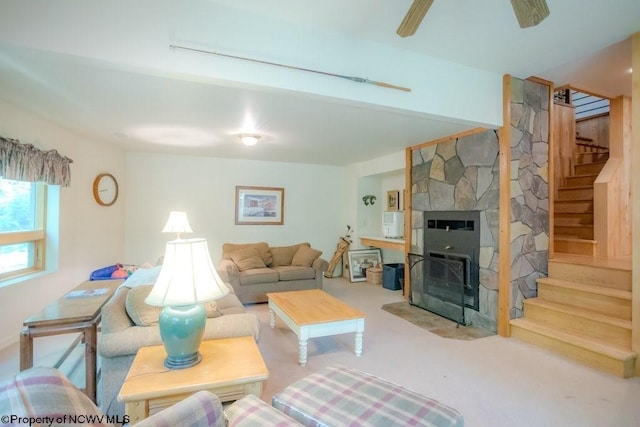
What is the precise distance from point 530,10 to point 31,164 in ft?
13.9

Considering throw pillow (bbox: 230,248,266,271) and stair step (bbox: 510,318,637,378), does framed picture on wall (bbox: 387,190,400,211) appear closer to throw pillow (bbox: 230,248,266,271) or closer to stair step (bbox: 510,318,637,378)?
throw pillow (bbox: 230,248,266,271)

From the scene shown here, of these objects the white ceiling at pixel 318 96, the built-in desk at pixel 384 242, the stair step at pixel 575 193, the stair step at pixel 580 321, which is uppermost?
the white ceiling at pixel 318 96

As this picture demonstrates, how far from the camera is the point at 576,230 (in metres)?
4.46

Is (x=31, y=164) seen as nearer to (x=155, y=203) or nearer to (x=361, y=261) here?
(x=155, y=203)

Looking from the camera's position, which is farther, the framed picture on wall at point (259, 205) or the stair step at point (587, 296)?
the framed picture on wall at point (259, 205)

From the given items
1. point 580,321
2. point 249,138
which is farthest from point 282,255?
point 580,321

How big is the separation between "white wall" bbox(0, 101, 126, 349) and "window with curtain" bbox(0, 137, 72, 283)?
171 mm

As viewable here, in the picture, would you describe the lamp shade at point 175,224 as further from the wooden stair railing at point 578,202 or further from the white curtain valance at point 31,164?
the wooden stair railing at point 578,202

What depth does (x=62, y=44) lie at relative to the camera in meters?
1.78

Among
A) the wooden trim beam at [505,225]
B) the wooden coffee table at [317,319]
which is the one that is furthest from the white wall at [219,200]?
the wooden trim beam at [505,225]

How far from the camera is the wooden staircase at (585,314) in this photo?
104 inches

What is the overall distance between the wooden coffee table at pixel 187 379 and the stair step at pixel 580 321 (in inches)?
118

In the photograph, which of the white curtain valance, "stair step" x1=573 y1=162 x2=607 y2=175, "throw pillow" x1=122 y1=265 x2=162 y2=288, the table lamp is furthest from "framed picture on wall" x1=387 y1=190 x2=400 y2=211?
the white curtain valance

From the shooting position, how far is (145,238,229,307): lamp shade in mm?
1554
